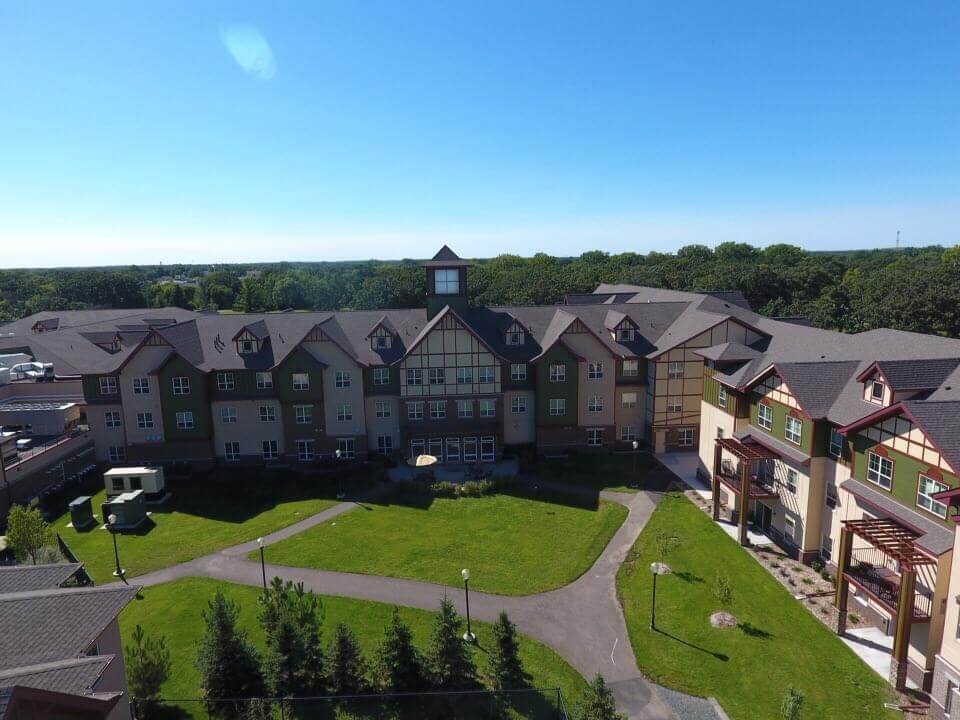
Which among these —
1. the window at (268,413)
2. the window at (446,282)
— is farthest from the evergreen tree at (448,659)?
the window at (446,282)

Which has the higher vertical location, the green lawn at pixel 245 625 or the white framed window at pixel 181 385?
the white framed window at pixel 181 385

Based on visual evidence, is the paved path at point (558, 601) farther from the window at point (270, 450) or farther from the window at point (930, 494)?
the window at point (930, 494)

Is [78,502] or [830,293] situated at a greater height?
[830,293]

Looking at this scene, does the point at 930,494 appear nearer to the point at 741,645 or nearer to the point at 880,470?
the point at 880,470

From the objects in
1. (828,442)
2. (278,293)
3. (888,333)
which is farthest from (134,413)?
(278,293)

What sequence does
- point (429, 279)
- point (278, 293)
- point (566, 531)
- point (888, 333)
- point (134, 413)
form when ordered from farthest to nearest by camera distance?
point (278, 293)
point (429, 279)
point (134, 413)
point (566, 531)
point (888, 333)

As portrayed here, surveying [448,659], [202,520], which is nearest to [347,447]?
[202,520]

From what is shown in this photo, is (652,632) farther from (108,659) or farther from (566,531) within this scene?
(108,659)
